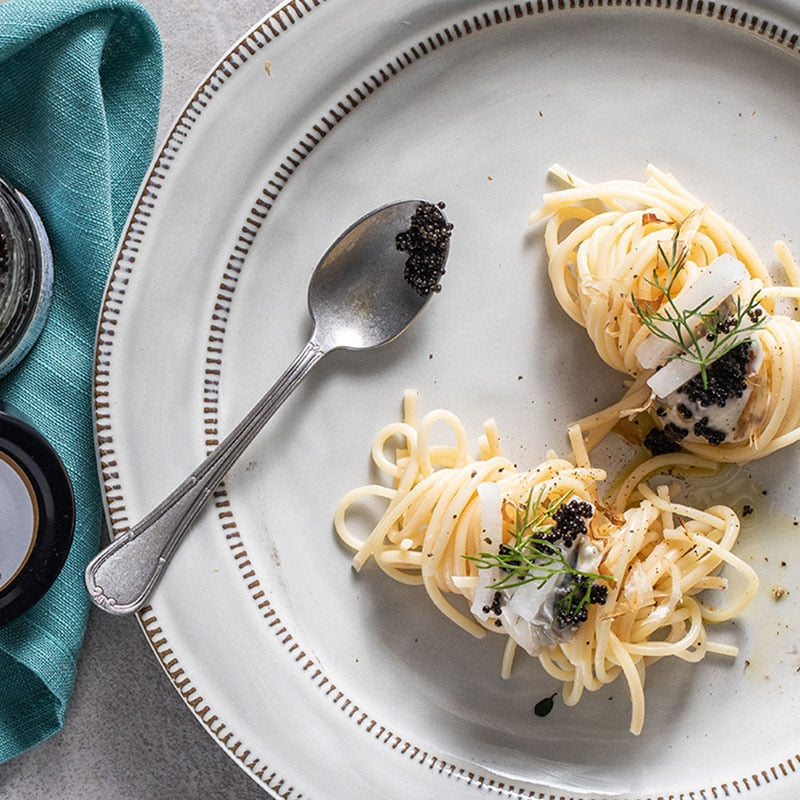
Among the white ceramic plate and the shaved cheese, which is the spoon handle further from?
the shaved cheese

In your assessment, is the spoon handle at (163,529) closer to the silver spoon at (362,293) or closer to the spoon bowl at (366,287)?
the silver spoon at (362,293)

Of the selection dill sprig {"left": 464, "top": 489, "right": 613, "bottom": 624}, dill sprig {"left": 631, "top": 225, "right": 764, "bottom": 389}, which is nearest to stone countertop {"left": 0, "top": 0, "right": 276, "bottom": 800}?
dill sprig {"left": 464, "top": 489, "right": 613, "bottom": 624}

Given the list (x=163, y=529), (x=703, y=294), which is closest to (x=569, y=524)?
(x=703, y=294)

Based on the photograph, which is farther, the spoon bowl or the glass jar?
the spoon bowl

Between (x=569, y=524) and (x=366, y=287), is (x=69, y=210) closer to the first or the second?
(x=366, y=287)

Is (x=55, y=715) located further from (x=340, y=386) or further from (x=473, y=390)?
(x=473, y=390)

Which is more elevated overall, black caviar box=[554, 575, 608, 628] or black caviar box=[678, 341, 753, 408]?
black caviar box=[678, 341, 753, 408]
